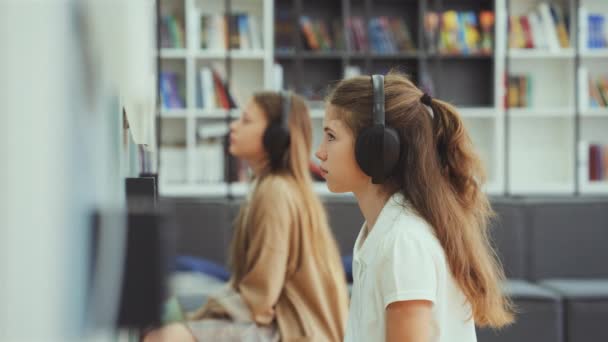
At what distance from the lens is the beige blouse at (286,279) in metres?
1.73

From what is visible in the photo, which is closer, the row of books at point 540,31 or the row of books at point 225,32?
the row of books at point 225,32

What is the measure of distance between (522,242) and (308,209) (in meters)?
1.29

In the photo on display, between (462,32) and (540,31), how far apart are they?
1.67 ft

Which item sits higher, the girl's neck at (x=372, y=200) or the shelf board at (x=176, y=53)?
the shelf board at (x=176, y=53)

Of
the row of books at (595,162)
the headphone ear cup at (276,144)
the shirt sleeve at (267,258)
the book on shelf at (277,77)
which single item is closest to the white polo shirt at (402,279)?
the shirt sleeve at (267,258)

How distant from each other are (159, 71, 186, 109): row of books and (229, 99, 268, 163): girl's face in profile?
2493 mm

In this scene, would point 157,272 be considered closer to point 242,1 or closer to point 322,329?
point 322,329

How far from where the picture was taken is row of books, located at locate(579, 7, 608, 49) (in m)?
4.75

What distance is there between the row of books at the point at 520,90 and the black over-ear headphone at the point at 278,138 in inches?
125

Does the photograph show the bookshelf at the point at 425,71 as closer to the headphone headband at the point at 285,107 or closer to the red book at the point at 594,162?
the red book at the point at 594,162

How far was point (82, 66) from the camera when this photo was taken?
305 millimetres

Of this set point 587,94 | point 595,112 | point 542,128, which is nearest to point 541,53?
point 587,94

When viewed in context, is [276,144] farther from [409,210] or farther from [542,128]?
[542,128]

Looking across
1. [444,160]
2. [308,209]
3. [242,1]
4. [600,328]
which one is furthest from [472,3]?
[444,160]
